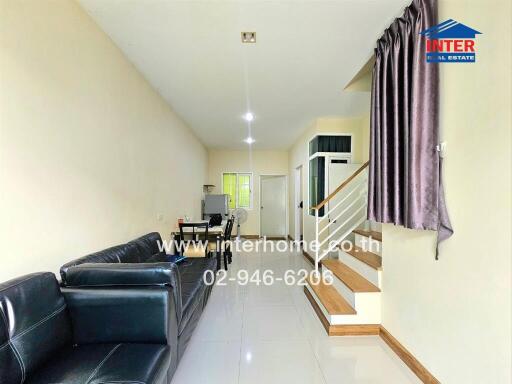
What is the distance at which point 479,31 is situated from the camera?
139cm

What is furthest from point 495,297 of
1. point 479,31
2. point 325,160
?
point 325,160

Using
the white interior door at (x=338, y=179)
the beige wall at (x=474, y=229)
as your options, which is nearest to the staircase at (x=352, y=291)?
the beige wall at (x=474, y=229)

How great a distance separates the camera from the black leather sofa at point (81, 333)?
1.10m

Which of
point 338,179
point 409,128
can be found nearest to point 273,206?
point 338,179

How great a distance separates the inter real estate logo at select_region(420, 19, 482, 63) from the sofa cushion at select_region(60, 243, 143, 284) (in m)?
2.83

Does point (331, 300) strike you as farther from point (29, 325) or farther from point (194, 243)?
point (29, 325)

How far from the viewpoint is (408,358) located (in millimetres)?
1904

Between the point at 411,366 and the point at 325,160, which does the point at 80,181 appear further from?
the point at 325,160

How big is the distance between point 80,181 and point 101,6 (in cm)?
137

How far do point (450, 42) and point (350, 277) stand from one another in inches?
89.1

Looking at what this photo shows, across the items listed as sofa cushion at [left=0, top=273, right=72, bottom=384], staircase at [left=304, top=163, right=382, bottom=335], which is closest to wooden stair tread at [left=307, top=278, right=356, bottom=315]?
staircase at [left=304, top=163, right=382, bottom=335]

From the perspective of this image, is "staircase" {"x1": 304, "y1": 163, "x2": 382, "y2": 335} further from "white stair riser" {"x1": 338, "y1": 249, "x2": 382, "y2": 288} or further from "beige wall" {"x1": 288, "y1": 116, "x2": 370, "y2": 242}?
"beige wall" {"x1": 288, "y1": 116, "x2": 370, "y2": 242}

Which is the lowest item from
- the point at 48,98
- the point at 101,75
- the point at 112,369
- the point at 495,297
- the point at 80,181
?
the point at 112,369

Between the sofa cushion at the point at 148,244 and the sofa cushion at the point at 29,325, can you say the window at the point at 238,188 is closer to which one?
the sofa cushion at the point at 148,244
